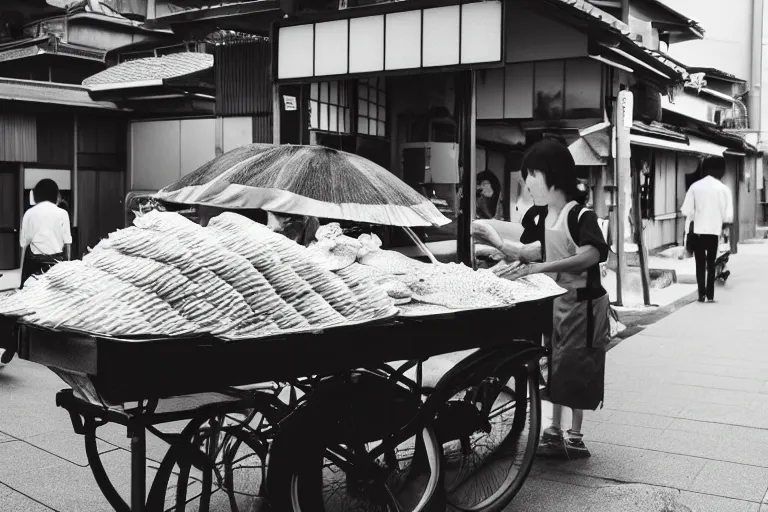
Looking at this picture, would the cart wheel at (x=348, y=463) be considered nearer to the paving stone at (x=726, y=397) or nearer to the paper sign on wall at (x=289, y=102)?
the paving stone at (x=726, y=397)

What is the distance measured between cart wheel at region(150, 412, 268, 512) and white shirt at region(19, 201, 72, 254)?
598cm

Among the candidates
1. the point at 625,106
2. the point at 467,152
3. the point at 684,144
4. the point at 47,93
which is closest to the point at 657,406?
the point at 467,152

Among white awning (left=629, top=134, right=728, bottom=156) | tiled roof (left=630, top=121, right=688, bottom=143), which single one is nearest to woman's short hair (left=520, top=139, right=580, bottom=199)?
white awning (left=629, top=134, right=728, bottom=156)

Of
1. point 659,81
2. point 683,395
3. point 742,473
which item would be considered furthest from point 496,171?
point 742,473

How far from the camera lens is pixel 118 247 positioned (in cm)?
384

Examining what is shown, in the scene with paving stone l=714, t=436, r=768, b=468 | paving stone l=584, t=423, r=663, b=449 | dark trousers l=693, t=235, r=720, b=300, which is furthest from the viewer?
dark trousers l=693, t=235, r=720, b=300

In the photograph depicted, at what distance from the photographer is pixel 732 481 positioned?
542 centimetres

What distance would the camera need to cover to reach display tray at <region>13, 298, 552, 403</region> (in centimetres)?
322

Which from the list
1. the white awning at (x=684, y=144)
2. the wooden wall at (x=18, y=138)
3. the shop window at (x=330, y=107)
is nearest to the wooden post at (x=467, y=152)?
the shop window at (x=330, y=107)

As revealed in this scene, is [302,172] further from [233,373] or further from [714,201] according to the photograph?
[714,201]

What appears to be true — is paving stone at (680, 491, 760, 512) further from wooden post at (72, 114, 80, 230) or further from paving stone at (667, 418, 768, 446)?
wooden post at (72, 114, 80, 230)

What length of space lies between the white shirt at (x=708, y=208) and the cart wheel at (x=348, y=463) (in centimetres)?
1064

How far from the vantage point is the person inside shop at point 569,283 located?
18.7ft

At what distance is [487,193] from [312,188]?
7.91m
